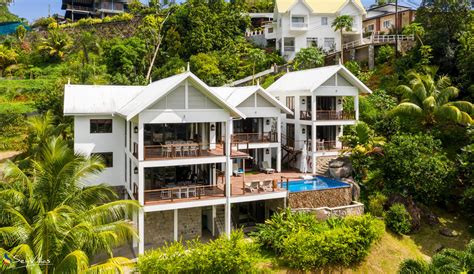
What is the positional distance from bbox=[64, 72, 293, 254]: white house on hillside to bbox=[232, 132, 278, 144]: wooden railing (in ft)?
7.42

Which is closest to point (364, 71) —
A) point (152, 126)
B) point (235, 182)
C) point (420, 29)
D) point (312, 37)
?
point (420, 29)

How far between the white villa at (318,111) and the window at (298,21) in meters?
21.4

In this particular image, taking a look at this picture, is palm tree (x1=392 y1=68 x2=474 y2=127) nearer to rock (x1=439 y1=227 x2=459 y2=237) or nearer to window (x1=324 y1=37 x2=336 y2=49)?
rock (x1=439 y1=227 x2=459 y2=237)

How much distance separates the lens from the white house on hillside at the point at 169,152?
63.5 ft

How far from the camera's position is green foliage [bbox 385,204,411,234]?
72.7 feet

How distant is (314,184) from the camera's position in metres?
25.1

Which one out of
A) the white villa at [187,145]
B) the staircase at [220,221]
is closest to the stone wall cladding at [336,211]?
the white villa at [187,145]

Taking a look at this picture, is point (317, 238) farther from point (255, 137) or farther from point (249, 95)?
point (249, 95)

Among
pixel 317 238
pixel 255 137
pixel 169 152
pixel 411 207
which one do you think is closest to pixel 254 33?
pixel 255 137

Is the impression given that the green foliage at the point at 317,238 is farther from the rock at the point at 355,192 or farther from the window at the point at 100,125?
the window at the point at 100,125

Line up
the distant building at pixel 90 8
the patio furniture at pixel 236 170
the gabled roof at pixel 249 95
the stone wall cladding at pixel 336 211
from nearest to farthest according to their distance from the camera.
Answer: the stone wall cladding at pixel 336 211 < the patio furniture at pixel 236 170 < the gabled roof at pixel 249 95 < the distant building at pixel 90 8

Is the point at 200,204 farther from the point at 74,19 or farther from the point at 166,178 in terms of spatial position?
the point at 74,19

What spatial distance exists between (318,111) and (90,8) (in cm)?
6669

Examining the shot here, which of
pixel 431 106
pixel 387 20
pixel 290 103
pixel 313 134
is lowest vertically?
pixel 313 134
